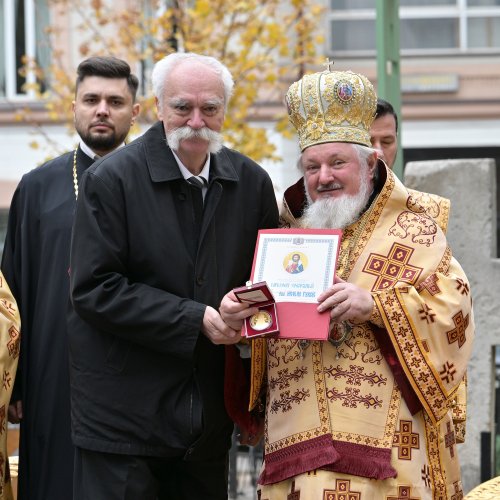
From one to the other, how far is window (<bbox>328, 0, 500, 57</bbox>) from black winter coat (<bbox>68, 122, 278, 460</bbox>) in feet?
43.6

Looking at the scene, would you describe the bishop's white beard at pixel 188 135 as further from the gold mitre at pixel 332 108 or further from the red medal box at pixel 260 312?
the red medal box at pixel 260 312

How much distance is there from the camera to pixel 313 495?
13.6 ft

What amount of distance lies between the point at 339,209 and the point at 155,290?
694 mm

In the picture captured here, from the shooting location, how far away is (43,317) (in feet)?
16.7

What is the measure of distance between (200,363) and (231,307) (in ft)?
1.57

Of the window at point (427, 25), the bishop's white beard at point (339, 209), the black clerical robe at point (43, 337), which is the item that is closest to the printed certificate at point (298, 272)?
the bishop's white beard at point (339, 209)

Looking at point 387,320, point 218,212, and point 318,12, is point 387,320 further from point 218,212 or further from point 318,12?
point 318,12

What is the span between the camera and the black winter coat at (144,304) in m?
4.21

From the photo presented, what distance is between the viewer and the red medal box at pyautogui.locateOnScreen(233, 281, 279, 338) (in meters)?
3.95

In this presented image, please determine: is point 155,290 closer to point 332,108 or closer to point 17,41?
point 332,108

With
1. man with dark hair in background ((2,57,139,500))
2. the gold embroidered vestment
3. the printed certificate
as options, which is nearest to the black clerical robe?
man with dark hair in background ((2,57,139,500))

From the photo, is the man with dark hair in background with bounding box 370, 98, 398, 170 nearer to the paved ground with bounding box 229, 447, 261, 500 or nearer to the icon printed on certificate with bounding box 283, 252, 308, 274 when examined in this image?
the icon printed on certificate with bounding box 283, 252, 308, 274

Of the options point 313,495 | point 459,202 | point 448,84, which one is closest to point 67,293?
point 313,495

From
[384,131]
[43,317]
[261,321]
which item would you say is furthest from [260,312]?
[384,131]
